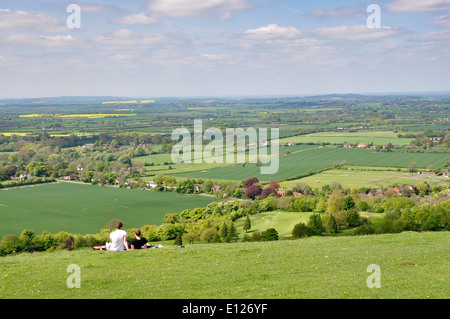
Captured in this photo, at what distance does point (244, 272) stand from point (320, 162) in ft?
301

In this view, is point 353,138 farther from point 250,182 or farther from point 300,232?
point 300,232

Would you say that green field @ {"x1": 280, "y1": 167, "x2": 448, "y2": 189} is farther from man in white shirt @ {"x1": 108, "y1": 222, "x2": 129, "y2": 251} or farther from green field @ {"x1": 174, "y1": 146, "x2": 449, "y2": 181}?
man in white shirt @ {"x1": 108, "y1": 222, "x2": 129, "y2": 251}

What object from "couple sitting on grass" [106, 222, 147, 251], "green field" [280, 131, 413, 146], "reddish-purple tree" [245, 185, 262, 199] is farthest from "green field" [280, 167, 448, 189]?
"couple sitting on grass" [106, 222, 147, 251]

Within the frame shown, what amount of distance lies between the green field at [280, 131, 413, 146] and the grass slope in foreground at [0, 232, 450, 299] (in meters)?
121

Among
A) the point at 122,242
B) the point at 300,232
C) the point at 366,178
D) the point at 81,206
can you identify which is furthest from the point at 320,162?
the point at 122,242

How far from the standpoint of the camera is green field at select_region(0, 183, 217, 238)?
5703cm

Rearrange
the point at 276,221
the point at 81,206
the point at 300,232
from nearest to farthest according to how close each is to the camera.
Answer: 1. the point at 300,232
2. the point at 276,221
3. the point at 81,206

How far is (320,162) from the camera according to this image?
340ft

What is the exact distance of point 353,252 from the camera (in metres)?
17.0

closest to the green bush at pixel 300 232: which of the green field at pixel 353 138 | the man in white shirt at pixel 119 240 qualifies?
the man in white shirt at pixel 119 240

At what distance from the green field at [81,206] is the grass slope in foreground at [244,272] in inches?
1519

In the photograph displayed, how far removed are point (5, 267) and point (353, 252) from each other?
490 inches
